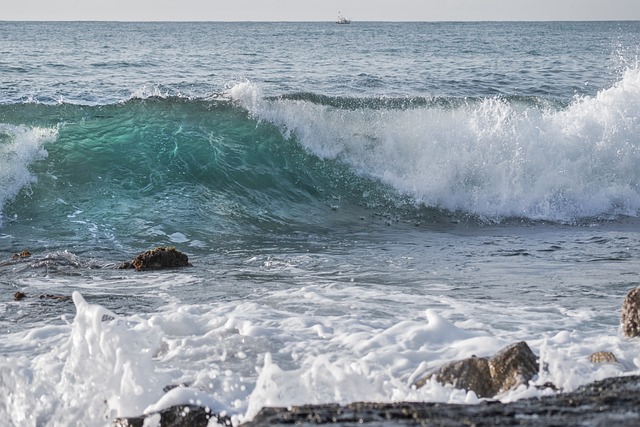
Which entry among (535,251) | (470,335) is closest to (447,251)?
(535,251)

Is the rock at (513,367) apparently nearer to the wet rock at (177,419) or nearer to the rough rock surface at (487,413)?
the rough rock surface at (487,413)

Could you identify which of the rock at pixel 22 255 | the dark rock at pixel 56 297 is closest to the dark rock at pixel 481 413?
the dark rock at pixel 56 297

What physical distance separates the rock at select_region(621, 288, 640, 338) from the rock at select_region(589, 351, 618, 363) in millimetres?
512

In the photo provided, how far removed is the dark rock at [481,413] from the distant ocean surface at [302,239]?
492 mm

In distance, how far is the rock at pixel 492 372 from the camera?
440 cm

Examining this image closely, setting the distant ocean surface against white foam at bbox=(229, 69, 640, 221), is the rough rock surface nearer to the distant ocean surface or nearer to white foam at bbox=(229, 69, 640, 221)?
the distant ocean surface

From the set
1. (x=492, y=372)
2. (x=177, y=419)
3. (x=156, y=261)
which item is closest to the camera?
(x=177, y=419)

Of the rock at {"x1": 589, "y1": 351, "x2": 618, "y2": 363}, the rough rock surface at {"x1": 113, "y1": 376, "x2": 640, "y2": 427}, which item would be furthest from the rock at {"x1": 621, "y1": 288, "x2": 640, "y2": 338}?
the rough rock surface at {"x1": 113, "y1": 376, "x2": 640, "y2": 427}

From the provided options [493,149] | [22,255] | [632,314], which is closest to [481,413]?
[632,314]

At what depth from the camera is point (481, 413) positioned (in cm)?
360

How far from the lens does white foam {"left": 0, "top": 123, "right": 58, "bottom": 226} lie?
11.6 m

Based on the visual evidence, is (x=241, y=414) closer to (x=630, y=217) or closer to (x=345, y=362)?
(x=345, y=362)

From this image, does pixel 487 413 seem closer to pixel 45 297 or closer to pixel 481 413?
pixel 481 413

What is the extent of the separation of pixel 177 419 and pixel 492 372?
1585 millimetres
